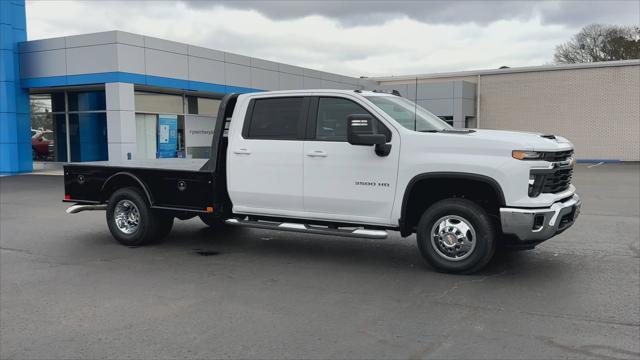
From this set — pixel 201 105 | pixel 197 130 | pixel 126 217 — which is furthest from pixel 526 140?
pixel 201 105

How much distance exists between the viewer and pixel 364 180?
6.63m

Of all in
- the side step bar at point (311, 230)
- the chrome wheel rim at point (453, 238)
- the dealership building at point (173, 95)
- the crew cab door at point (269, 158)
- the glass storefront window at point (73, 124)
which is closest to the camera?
the chrome wheel rim at point (453, 238)

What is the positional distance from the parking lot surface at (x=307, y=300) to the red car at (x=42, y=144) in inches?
776

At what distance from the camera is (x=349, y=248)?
319 inches

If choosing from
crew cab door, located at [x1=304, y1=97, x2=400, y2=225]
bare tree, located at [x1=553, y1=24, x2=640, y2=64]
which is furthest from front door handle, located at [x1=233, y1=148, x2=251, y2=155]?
bare tree, located at [x1=553, y1=24, x2=640, y2=64]

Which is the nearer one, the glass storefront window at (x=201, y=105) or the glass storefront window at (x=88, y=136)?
the glass storefront window at (x=88, y=136)

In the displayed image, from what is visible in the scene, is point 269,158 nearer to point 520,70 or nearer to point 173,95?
point 173,95

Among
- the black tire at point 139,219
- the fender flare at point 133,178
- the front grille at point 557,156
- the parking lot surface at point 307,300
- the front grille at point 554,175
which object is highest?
the front grille at point 557,156

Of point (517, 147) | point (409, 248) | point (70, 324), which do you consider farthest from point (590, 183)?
point (70, 324)

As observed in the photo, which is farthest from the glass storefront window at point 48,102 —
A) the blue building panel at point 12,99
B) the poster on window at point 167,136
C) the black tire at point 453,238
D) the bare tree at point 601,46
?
the bare tree at point 601,46

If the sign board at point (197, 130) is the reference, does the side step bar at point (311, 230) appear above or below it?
below

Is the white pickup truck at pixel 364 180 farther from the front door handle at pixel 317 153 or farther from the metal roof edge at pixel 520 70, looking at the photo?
the metal roof edge at pixel 520 70

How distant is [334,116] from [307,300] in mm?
2481

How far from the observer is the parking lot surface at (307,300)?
4.33 m
